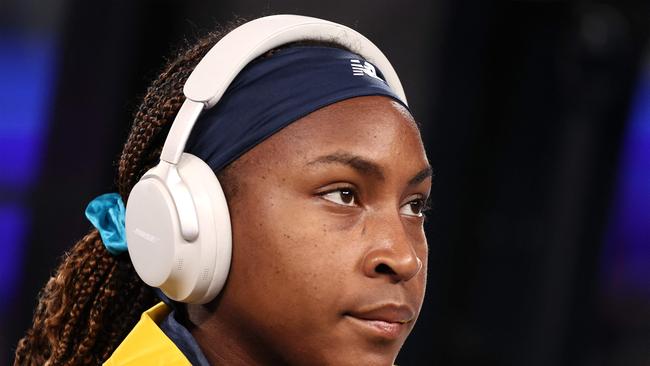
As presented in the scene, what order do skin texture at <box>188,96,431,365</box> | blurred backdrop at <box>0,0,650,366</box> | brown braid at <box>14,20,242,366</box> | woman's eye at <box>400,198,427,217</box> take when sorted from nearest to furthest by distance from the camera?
skin texture at <box>188,96,431,365</box>
woman's eye at <box>400,198,427,217</box>
brown braid at <box>14,20,242,366</box>
blurred backdrop at <box>0,0,650,366</box>

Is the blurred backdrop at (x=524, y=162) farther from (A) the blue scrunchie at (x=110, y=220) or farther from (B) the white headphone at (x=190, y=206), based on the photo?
(B) the white headphone at (x=190, y=206)

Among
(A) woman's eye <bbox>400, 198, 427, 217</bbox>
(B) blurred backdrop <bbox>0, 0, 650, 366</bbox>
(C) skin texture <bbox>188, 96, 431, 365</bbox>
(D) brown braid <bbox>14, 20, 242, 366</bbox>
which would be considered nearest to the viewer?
(C) skin texture <bbox>188, 96, 431, 365</bbox>

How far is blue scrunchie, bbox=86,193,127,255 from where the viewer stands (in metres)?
1.64

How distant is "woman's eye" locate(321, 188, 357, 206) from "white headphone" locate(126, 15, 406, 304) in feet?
0.44

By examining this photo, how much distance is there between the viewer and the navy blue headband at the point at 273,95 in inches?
58.1

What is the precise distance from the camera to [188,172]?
1.46m

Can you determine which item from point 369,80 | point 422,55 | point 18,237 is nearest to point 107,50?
point 18,237

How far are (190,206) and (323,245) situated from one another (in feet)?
0.58

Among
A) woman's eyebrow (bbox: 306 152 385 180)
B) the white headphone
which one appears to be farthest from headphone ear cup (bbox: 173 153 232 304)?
woman's eyebrow (bbox: 306 152 385 180)

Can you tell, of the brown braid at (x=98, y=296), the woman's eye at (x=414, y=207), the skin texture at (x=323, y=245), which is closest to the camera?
the skin texture at (x=323, y=245)

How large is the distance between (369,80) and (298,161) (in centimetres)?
18

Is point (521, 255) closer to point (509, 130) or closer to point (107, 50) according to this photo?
point (509, 130)

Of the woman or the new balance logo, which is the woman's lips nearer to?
the woman

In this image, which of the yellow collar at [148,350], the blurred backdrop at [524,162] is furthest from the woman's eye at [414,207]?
the blurred backdrop at [524,162]
